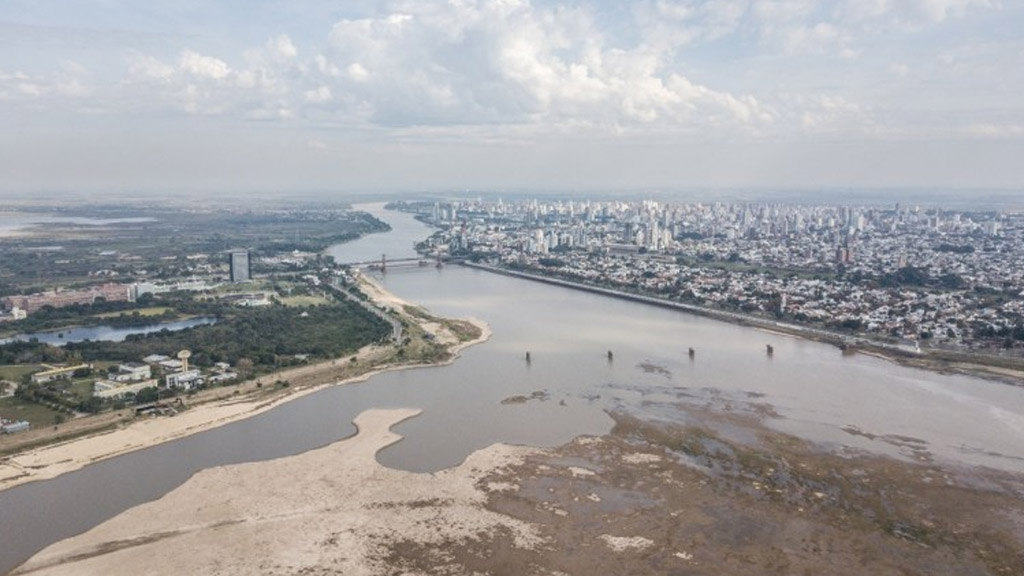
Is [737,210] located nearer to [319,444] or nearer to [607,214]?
[607,214]

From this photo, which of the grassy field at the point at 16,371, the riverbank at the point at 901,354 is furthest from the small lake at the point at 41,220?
the riverbank at the point at 901,354

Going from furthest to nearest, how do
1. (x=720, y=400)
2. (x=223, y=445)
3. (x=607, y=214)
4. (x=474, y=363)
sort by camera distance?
(x=607, y=214)
(x=474, y=363)
(x=720, y=400)
(x=223, y=445)

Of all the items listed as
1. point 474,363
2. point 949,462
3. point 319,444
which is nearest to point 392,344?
point 474,363

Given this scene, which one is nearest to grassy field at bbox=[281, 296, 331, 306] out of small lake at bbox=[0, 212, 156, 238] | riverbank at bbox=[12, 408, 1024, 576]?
riverbank at bbox=[12, 408, 1024, 576]

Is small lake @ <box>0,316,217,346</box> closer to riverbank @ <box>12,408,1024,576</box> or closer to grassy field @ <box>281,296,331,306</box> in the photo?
grassy field @ <box>281,296,331,306</box>

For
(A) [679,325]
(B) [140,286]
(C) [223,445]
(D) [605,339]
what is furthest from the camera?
(B) [140,286]

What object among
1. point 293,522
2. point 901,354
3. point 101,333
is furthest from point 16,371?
point 901,354

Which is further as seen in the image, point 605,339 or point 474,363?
point 605,339
